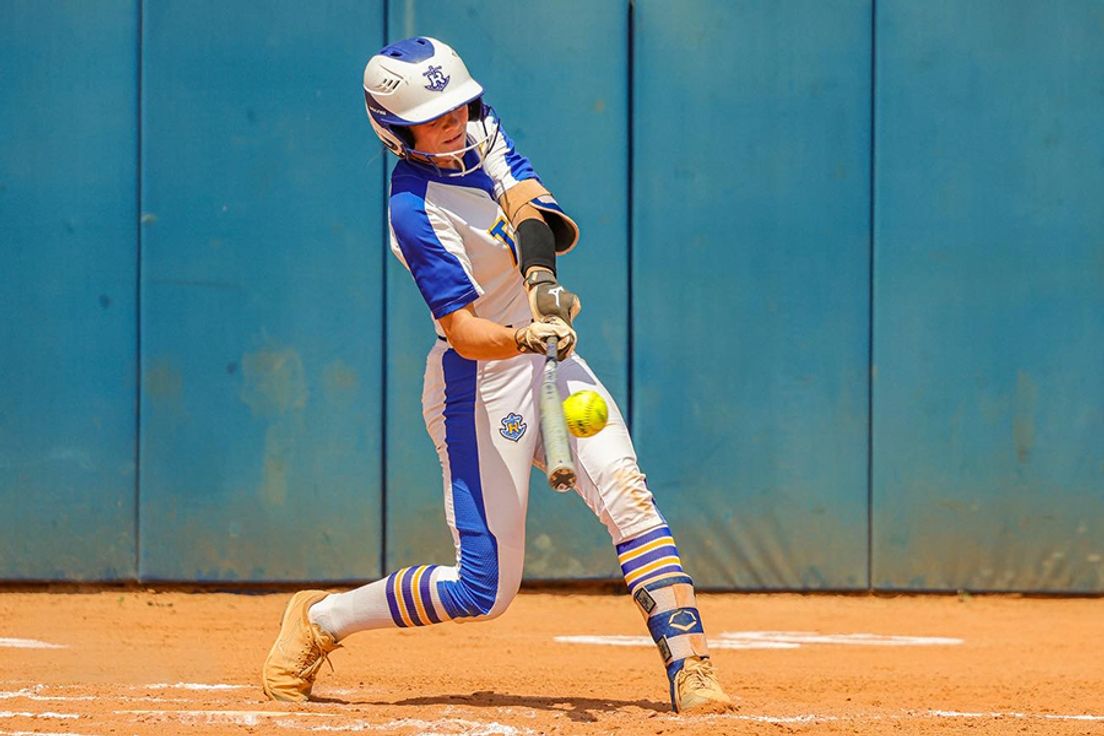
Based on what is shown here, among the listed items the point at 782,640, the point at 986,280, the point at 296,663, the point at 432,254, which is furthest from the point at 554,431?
the point at 986,280

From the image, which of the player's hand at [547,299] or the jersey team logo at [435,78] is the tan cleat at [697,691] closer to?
the player's hand at [547,299]

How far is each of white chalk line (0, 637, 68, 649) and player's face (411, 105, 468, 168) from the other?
2943 mm

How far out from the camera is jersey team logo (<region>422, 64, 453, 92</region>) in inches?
190

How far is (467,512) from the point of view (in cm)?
496

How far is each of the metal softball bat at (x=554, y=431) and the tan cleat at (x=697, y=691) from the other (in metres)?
0.67

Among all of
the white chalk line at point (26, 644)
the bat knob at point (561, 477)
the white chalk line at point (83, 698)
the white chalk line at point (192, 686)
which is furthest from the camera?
the white chalk line at point (26, 644)

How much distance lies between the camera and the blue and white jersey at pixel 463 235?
4844 millimetres

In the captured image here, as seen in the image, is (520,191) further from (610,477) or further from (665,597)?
(665,597)

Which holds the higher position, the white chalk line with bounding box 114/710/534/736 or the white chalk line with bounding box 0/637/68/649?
the white chalk line with bounding box 114/710/534/736

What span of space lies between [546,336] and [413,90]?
82cm

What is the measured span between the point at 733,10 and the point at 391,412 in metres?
2.50

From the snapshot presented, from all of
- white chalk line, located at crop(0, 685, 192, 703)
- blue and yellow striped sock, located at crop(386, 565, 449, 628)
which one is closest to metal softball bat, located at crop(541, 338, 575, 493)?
blue and yellow striped sock, located at crop(386, 565, 449, 628)

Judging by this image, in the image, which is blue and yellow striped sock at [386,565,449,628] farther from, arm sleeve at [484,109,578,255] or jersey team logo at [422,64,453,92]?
jersey team logo at [422,64,453,92]

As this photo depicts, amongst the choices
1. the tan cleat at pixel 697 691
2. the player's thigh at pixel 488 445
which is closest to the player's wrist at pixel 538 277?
the player's thigh at pixel 488 445
